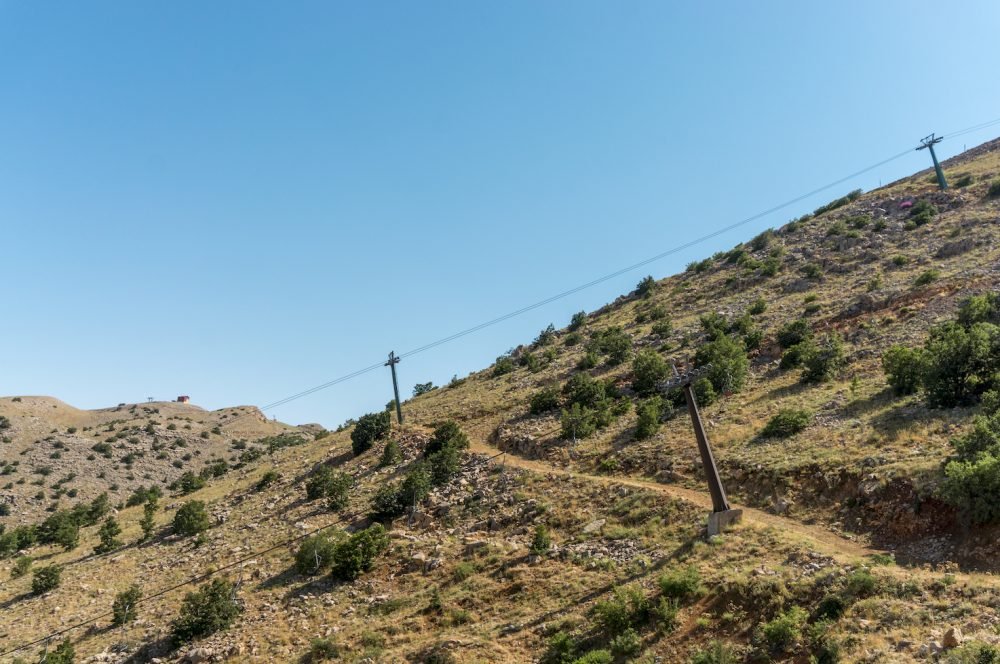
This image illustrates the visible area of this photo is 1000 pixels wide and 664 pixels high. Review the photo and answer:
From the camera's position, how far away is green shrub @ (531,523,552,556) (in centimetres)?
2420

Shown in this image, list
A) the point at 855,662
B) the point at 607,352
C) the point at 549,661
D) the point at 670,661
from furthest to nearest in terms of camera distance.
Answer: the point at 607,352 → the point at 549,661 → the point at 670,661 → the point at 855,662

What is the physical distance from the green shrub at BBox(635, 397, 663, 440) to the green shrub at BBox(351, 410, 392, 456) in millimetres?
19153

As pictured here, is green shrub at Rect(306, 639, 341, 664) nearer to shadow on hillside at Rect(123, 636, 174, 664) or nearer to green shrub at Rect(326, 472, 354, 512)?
shadow on hillside at Rect(123, 636, 174, 664)

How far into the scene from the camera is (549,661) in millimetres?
17734

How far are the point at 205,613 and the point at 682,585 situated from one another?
1834cm

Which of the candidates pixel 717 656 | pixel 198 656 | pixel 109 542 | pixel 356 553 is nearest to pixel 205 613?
pixel 198 656

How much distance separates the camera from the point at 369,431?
44281 millimetres

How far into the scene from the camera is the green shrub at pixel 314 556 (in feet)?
90.0

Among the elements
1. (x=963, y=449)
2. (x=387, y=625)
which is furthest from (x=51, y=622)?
(x=963, y=449)

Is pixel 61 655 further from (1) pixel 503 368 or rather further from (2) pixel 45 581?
(1) pixel 503 368

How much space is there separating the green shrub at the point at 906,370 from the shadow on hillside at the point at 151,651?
33200mm

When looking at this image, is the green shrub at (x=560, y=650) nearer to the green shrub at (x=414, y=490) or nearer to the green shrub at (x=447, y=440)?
the green shrub at (x=414, y=490)

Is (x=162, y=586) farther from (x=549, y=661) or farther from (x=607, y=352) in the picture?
(x=607, y=352)

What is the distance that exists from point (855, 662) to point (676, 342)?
37.3 meters
